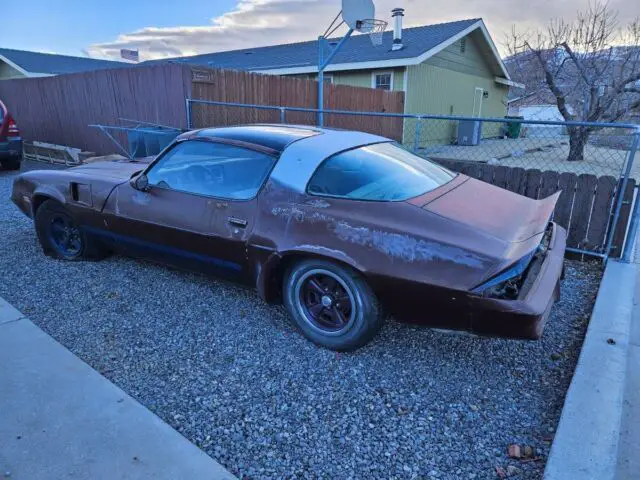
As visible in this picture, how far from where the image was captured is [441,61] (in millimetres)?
17203

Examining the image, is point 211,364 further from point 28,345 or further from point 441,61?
point 441,61

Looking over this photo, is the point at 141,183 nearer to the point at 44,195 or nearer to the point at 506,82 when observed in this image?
the point at 44,195

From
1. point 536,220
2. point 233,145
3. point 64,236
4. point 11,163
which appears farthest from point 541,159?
point 11,163

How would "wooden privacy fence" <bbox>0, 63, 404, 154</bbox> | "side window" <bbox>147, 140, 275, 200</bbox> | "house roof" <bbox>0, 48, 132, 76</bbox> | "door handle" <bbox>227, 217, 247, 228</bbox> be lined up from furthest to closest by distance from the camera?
1. "house roof" <bbox>0, 48, 132, 76</bbox>
2. "wooden privacy fence" <bbox>0, 63, 404, 154</bbox>
3. "side window" <bbox>147, 140, 275, 200</bbox>
4. "door handle" <bbox>227, 217, 247, 228</bbox>

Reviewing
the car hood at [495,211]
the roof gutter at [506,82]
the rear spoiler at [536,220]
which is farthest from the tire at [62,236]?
the roof gutter at [506,82]

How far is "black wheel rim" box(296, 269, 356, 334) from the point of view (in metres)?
2.85

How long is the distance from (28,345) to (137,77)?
7.48m

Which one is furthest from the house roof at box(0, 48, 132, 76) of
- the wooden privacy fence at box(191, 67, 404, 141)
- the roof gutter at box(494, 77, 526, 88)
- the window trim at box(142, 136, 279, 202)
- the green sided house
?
the window trim at box(142, 136, 279, 202)

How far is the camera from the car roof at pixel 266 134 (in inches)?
127

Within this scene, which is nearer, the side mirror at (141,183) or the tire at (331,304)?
the tire at (331,304)

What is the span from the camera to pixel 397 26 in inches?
615

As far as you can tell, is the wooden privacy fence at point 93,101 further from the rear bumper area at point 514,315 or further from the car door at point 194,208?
the rear bumper area at point 514,315

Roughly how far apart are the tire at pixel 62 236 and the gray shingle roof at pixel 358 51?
12985 mm

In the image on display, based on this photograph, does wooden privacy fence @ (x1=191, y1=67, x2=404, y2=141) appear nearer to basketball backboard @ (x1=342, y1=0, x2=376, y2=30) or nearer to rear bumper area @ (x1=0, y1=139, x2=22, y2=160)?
basketball backboard @ (x1=342, y1=0, x2=376, y2=30)
